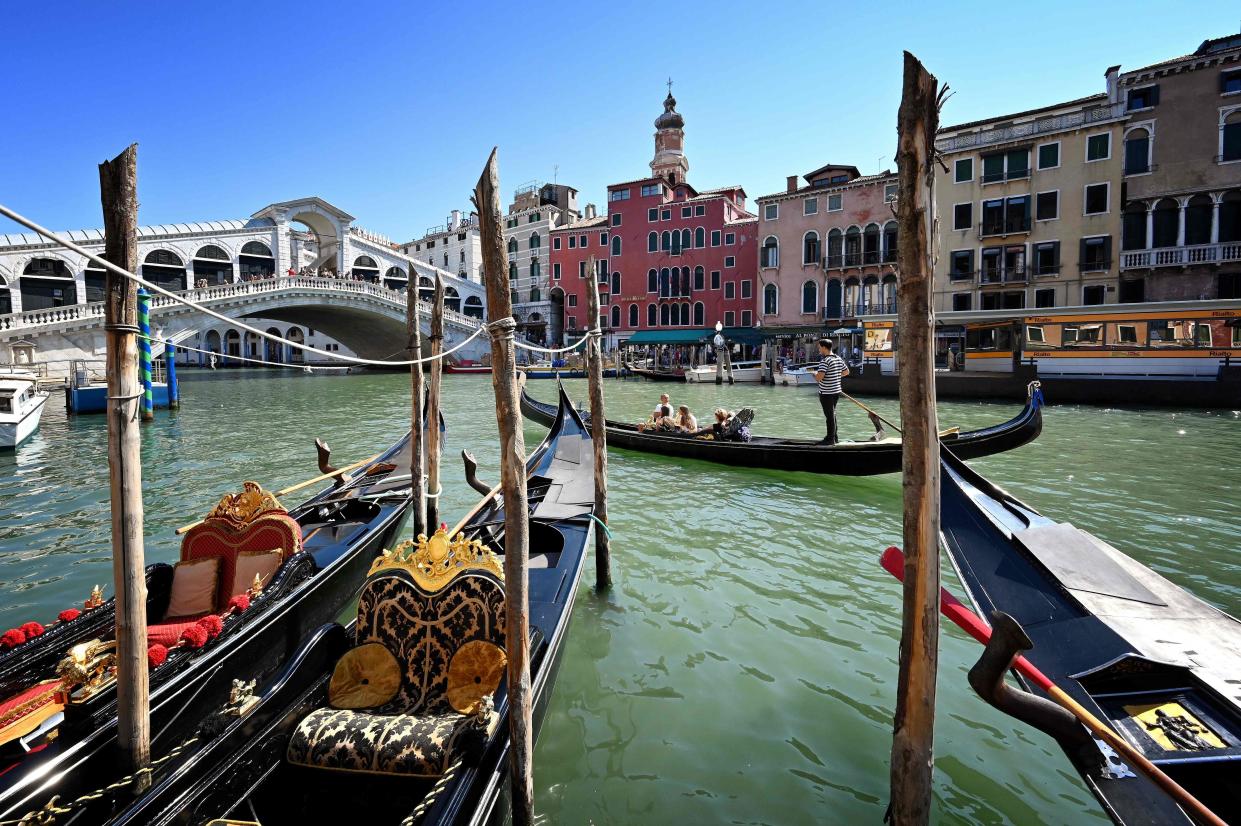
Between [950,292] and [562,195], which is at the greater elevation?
[562,195]

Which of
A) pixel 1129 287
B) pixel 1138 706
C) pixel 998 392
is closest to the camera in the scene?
pixel 1138 706

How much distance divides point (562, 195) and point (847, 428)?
2828 cm

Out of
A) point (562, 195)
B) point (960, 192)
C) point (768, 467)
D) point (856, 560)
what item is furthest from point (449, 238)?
point (856, 560)

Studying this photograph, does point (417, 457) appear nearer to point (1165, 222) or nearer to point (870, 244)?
point (1165, 222)

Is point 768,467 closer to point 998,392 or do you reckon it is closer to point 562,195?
point 998,392

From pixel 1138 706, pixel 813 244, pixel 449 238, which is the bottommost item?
pixel 1138 706

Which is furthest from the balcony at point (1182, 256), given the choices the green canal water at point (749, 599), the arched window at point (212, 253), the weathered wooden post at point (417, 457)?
the arched window at point (212, 253)

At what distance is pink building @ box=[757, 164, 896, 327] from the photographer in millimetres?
22562

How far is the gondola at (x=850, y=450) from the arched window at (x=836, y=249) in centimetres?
1751

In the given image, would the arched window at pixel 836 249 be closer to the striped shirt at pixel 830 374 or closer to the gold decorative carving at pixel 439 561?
the striped shirt at pixel 830 374

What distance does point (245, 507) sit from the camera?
10.4ft

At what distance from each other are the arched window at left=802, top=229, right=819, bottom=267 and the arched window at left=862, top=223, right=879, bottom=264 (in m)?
1.75

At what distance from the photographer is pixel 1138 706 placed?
202 cm

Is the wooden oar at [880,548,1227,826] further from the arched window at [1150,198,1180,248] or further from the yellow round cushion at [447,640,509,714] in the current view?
the arched window at [1150,198,1180,248]
